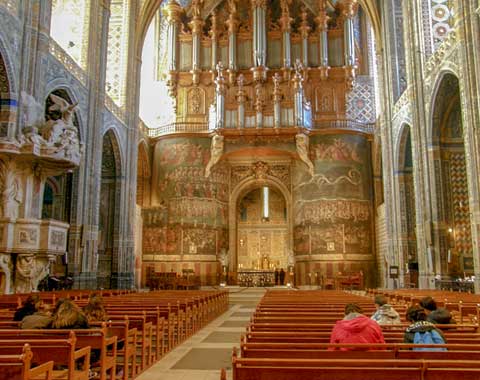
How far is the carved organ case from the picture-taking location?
28078 mm

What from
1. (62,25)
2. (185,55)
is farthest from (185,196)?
(62,25)

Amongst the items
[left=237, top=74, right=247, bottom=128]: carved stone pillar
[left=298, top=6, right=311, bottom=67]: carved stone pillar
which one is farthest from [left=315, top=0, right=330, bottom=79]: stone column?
[left=237, top=74, right=247, bottom=128]: carved stone pillar

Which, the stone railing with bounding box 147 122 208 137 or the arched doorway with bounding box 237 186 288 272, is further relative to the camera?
the arched doorway with bounding box 237 186 288 272

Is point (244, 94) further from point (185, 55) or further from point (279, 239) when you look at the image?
point (279, 239)

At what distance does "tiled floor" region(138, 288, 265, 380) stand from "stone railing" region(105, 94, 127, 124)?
13.2m

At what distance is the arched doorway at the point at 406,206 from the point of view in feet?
69.9

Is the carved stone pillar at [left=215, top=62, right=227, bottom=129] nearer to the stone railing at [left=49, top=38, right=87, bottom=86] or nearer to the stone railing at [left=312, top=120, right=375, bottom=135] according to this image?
the stone railing at [left=312, top=120, right=375, bottom=135]

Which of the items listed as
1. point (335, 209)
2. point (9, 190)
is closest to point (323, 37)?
point (335, 209)

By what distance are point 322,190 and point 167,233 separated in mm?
8829

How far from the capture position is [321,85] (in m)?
29.3

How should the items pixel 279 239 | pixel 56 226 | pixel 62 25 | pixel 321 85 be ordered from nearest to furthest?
pixel 56 226 → pixel 62 25 → pixel 321 85 → pixel 279 239

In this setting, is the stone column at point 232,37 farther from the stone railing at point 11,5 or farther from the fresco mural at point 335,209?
the stone railing at point 11,5

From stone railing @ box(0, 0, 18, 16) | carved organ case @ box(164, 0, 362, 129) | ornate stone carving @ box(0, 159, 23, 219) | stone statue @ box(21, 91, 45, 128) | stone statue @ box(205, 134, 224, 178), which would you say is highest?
carved organ case @ box(164, 0, 362, 129)

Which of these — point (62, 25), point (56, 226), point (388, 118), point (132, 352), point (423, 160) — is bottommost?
point (132, 352)
